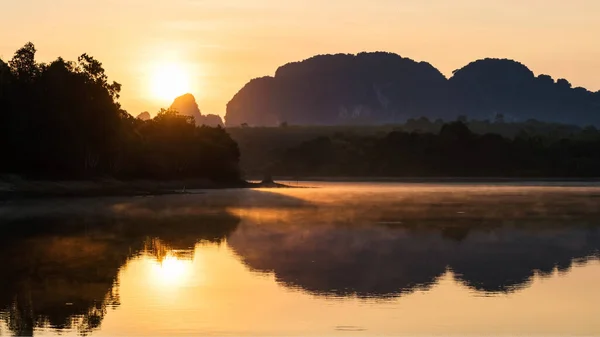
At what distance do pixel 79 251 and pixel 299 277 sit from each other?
37.1 ft

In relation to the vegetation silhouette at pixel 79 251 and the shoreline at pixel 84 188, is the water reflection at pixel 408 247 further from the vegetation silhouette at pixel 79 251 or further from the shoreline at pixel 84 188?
the shoreline at pixel 84 188

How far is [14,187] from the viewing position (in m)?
78.7

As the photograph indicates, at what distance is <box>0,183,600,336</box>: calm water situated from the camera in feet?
65.2

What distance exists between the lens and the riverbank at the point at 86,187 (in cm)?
7869

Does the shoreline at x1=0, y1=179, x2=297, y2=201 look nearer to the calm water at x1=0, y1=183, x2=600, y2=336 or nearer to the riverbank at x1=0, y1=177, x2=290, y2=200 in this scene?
the riverbank at x1=0, y1=177, x2=290, y2=200

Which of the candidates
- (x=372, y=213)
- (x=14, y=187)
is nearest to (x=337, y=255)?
(x=372, y=213)

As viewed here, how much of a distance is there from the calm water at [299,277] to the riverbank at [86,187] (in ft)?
92.2

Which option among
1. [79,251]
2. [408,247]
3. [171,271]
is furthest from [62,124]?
[171,271]

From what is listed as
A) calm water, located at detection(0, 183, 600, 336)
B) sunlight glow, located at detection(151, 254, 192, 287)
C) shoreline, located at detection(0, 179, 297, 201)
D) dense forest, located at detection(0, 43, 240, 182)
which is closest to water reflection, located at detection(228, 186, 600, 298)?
calm water, located at detection(0, 183, 600, 336)

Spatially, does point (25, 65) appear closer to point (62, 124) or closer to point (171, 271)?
point (62, 124)

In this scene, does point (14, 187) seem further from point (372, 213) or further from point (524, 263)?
point (524, 263)

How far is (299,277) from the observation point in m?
27.2

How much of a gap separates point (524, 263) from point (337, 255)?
23.1ft

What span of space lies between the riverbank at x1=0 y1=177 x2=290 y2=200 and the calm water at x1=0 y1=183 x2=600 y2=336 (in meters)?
28.1
